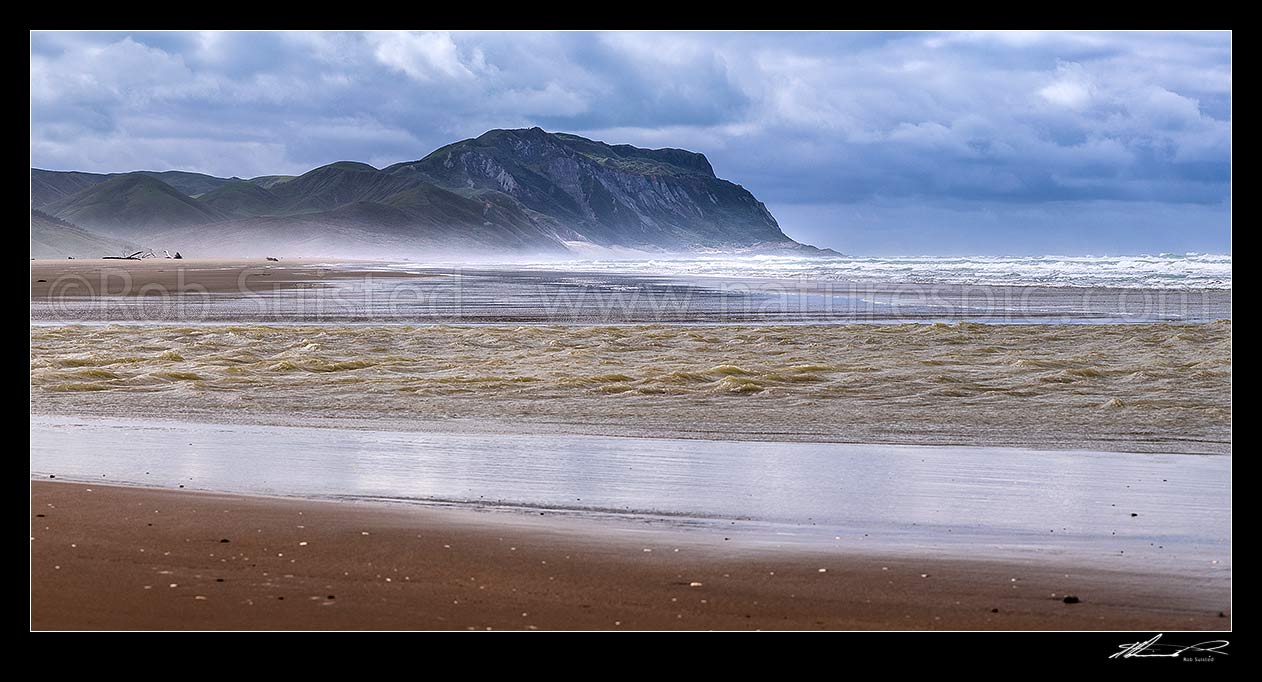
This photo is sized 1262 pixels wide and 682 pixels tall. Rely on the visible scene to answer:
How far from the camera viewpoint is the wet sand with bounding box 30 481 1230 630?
497 centimetres

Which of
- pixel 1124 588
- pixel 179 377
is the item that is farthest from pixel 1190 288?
pixel 1124 588

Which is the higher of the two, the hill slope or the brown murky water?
the hill slope

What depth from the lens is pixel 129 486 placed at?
768 cm

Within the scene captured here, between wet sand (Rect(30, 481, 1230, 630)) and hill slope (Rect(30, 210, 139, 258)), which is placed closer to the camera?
wet sand (Rect(30, 481, 1230, 630))
